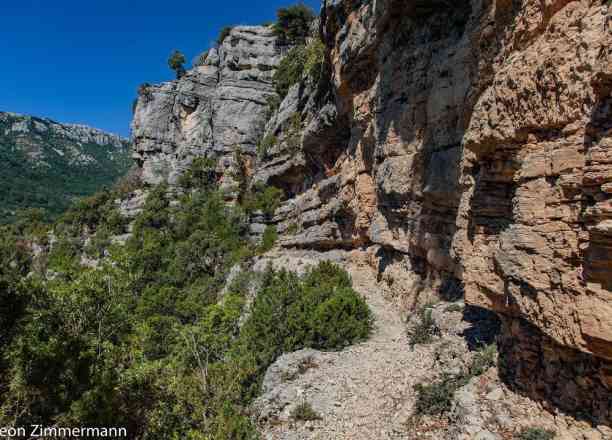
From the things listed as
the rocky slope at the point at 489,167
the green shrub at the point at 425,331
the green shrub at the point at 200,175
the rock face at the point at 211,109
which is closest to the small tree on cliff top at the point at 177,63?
the rock face at the point at 211,109

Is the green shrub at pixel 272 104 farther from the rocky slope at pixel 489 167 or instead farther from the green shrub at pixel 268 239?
the green shrub at pixel 268 239

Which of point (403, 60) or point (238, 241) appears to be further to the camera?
point (238, 241)

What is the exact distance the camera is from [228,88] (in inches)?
1801

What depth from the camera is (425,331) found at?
392 inches

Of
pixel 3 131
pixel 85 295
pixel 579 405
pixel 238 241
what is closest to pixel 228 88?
pixel 238 241

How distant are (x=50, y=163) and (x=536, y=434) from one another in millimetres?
150080

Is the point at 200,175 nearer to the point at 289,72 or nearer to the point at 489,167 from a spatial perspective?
the point at 289,72

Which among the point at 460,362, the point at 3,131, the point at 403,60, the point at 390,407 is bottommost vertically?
the point at 390,407

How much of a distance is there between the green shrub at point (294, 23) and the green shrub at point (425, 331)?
4567 centimetres

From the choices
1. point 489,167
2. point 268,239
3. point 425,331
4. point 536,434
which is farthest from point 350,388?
point 268,239

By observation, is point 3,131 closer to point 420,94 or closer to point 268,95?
point 268,95

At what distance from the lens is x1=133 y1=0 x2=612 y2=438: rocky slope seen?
469cm

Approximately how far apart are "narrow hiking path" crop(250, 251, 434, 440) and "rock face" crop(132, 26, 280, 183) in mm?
35535

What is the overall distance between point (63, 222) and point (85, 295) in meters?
45.5
